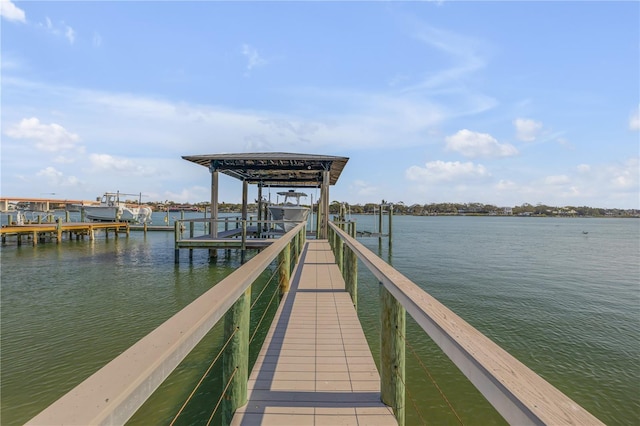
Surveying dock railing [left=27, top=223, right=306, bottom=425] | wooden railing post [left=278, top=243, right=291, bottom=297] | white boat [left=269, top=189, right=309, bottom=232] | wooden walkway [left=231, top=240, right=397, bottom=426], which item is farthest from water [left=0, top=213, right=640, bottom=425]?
white boat [left=269, top=189, right=309, bottom=232]

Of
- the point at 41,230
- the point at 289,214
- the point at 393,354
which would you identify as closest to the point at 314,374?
the point at 393,354

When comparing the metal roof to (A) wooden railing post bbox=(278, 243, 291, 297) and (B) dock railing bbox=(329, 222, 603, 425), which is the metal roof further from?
(B) dock railing bbox=(329, 222, 603, 425)

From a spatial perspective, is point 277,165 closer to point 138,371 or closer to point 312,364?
point 312,364

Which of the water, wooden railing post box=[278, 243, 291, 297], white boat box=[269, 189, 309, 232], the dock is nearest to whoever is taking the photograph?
the water

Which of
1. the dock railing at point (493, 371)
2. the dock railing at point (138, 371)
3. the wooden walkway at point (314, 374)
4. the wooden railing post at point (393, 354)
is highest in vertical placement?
the dock railing at point (138, 371)

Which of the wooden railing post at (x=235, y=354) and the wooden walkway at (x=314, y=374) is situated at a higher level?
the wooden railing post at (x=235, y=354)

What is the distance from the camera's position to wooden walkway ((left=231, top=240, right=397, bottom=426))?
2455 millimetres

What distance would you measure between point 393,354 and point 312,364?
3.62 ft

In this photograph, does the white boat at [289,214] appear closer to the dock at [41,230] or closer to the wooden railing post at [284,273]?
the wooden railing post at [284,273]

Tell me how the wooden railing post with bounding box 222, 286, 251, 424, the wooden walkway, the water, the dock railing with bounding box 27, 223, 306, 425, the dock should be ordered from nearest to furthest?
the dock railing with bounding box 27, 223, 306, 425 → the wooden railing post with bounding box 222, 286, 251, 424 → the wooden walkway → the water → the dock

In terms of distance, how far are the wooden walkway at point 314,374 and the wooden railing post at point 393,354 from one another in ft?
0.30

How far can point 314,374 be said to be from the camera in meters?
3.06

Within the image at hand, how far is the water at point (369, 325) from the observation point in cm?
452

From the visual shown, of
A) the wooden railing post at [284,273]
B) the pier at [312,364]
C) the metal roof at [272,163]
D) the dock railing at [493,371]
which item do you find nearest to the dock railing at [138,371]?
the pier at [312,364]
